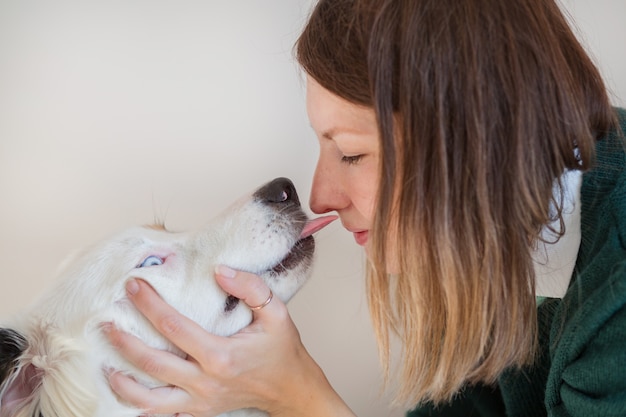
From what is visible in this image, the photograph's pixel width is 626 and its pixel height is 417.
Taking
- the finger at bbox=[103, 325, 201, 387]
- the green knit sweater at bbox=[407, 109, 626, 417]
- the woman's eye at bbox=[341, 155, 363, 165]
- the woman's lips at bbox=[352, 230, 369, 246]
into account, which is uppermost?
the woman's eye at bbox=[341, 155, 363, 165]

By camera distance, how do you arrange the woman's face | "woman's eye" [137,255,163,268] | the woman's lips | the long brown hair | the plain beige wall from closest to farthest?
the long brown hair < the woman's face < "woman's eye" [137,255,163,268] < the woman's lips < the plain beige wall

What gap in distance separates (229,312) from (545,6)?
29.7 inches

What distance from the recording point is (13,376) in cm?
112

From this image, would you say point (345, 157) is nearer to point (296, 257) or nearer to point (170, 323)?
point (296, 257)

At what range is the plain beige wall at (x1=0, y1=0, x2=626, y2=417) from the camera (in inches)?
64.2

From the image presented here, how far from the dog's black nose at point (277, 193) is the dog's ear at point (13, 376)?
503 millimetres

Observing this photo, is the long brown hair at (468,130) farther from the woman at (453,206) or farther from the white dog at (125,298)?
the white dog at (125,298)

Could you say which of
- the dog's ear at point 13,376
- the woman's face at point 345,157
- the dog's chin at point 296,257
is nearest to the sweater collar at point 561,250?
the woman's face at point 345,157

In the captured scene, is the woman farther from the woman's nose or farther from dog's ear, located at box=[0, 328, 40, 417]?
dog's ear, located at box=[0, 328, 40, 417]

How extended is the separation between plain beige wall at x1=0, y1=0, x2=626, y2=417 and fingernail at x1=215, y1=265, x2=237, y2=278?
562mm

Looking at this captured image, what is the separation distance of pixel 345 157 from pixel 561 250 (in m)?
0.43

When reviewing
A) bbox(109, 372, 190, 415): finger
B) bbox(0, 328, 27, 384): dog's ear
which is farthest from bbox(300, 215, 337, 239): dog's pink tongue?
bbox(0, 328, 27, 384): dog's ear

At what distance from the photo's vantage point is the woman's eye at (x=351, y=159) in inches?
45.8

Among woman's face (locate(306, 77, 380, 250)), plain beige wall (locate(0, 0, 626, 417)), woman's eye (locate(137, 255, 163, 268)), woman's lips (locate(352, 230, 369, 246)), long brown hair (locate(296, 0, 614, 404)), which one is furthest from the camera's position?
plain beige wall (locate(0, 0, 626, 417))
